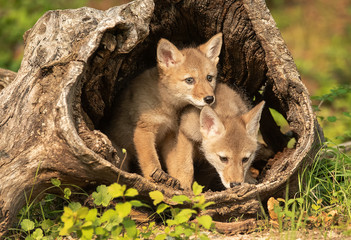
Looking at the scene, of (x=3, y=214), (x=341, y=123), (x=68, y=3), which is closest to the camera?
(x=3, y=214)

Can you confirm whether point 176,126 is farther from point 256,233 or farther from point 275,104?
point 256,233

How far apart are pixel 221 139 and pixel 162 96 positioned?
2.66 ft

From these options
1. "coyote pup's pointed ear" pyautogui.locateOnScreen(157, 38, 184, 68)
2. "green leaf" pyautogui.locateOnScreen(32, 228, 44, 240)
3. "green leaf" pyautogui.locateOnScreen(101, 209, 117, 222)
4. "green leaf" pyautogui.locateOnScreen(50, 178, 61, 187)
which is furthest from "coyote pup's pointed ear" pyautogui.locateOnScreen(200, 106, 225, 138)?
"green leaf" pyautogui.locateOnScreen(32, 228, 44, 240)

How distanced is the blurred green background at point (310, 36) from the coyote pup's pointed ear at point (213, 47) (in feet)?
9.49

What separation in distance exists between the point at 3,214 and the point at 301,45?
7830 mm

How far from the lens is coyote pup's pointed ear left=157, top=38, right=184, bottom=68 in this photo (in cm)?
455

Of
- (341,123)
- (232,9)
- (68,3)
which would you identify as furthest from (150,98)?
(68,3)

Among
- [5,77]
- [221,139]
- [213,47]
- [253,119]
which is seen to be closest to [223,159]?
[221,139]

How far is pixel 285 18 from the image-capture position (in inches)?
393

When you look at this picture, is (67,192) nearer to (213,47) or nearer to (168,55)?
(168,55)

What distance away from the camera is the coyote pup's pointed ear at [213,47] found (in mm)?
4504

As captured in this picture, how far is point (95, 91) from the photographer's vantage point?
3893 mm

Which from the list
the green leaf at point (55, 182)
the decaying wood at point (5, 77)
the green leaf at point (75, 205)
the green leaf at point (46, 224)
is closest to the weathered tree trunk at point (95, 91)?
the green leaf at point (55, 182)

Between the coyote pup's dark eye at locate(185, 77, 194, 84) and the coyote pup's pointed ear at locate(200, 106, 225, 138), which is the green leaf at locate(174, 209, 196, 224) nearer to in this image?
the coyote pup's pointed ear at locate(200, 106, 225, 138)
